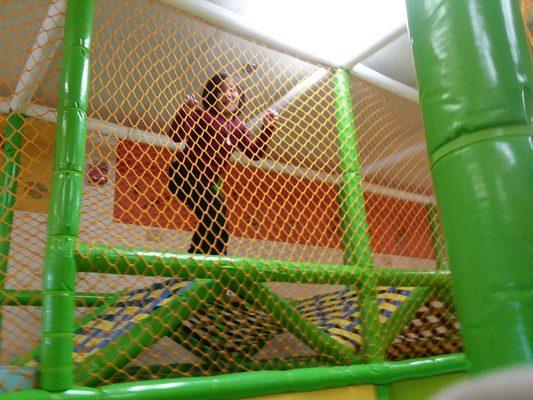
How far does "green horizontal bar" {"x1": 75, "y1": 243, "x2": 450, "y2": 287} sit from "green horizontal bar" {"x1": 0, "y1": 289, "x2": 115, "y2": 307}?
71 centimetres

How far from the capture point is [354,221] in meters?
1.65

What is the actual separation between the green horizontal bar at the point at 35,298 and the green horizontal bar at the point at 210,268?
0.71m

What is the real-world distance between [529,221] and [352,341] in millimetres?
1068

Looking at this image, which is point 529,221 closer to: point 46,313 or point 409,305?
point 46,313

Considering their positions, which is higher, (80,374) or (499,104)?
(499,104)

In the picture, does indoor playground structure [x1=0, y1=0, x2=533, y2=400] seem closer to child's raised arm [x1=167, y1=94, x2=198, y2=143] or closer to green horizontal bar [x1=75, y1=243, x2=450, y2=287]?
green horizontal bar [x1=75, y1=243, x2=450, y2=287]

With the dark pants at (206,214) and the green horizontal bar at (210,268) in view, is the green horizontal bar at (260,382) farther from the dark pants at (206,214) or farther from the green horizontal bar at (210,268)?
the dark pants at (206,214)

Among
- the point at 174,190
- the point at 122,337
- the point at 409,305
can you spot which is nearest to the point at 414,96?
the point at 409,305

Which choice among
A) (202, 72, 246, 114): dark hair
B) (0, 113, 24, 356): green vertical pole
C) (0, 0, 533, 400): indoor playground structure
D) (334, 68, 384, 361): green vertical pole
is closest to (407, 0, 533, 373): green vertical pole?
(0, 0, 533, 400): indoor playground structure

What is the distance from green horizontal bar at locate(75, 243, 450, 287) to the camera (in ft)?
3.39

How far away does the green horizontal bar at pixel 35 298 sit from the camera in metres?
1.69

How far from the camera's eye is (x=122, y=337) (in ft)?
3.97

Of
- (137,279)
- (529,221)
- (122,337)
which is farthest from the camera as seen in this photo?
(137,279)

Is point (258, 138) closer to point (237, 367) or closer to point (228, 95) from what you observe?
point (228, 95)
